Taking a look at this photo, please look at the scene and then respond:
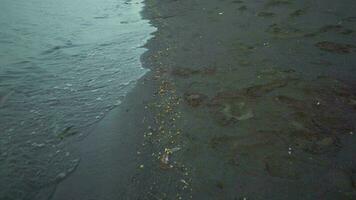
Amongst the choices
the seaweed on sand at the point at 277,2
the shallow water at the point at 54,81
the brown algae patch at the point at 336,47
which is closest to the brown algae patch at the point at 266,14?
the seaweed on sand at the point at 277,2

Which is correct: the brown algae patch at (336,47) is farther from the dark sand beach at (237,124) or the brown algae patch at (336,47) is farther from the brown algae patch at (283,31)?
the brown algae patch at (283,31)

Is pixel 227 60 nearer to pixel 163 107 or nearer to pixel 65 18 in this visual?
pixel 163 107

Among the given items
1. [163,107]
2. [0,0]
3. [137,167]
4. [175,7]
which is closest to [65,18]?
[175,7]

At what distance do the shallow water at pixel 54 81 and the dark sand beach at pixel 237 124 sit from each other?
44 centimetres

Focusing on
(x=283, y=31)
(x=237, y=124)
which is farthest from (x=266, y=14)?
(x=237, y=124)

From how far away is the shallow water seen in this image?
560 cm

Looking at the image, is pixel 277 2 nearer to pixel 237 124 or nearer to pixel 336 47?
pixel 336 47

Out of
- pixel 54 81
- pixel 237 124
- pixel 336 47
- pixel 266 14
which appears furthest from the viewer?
pixel 266 14

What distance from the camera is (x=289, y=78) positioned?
704 centimetres

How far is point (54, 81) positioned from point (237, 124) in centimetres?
525

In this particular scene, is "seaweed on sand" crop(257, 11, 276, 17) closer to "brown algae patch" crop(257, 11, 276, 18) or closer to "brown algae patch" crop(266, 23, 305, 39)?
"brown algae patch" crop(257, 11, 276, 18)

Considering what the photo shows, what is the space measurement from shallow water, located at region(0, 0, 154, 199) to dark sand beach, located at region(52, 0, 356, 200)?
0.44 m

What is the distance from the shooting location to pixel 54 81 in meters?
8.83

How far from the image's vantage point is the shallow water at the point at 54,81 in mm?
5602
